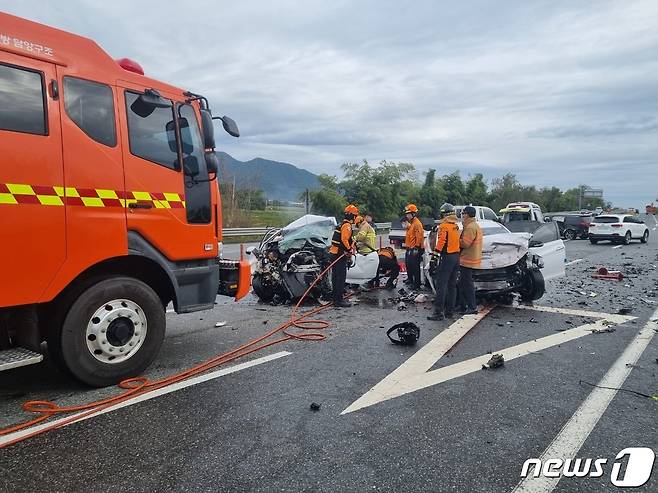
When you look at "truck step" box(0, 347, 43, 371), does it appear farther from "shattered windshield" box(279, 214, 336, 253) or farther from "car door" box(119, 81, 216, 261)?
"shattered windshield" box(279, 214, 336, 253)

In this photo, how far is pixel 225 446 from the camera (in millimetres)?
3010

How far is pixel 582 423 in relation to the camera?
11.0 feet

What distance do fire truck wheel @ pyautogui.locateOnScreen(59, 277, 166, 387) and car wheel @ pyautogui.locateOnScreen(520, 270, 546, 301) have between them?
6232 millimetres

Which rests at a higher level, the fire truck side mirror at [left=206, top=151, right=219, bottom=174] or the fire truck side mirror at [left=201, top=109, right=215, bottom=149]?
the fire truck side mirror at [left=201, top=109, right=215, bottom=149]

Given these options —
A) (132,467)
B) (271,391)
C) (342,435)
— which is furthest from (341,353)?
(132,467)

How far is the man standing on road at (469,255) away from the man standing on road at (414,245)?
85.2 inches

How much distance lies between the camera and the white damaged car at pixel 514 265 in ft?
24.5

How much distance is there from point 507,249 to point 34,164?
6.55 metres

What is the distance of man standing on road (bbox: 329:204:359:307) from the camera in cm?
784

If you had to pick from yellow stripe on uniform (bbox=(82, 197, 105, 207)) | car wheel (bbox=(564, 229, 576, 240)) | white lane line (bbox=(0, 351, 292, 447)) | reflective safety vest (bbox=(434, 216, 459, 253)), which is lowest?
car wheel (bbox=(564, 229, 576, 240))

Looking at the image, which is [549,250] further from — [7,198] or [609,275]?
[7,198]

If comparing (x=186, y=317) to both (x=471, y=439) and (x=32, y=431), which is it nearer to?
(x=32, y=431)

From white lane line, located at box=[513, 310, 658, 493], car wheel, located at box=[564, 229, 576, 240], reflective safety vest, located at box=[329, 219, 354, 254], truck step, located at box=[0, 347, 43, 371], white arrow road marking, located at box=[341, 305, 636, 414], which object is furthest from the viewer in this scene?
car wheel, located at box=[564, 229, 576, 240]

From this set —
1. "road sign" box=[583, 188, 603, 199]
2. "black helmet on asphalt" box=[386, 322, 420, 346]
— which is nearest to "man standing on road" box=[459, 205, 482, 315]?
"black helmet on asphalt" box=[386, 322, 420, 346]
